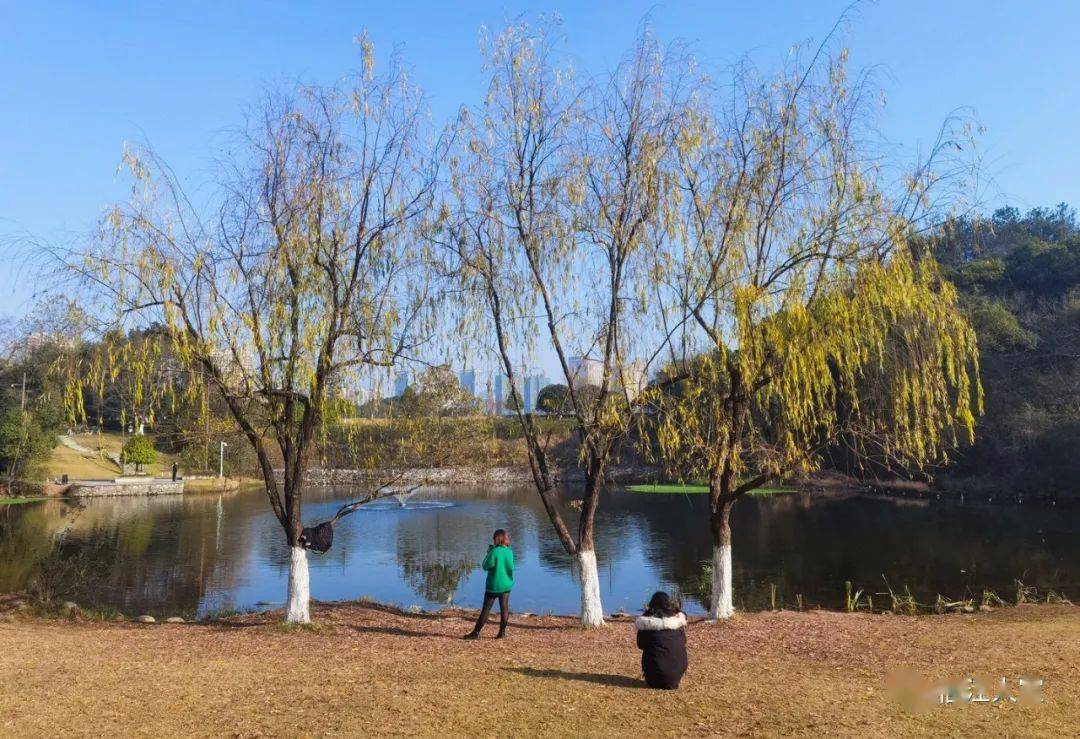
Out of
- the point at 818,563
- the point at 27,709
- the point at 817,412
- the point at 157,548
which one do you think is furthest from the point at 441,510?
the point at 27,709

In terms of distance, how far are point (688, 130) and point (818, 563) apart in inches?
505

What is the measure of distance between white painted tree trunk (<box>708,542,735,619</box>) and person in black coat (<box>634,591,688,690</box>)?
12.0ft

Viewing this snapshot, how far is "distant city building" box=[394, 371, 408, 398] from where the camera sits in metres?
9.32

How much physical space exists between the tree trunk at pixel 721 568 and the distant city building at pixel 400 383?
13.4ft

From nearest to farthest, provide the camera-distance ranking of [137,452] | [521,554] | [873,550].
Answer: [521,554] < [873,550] < [137,452]

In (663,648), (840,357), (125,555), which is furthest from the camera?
(125,555)

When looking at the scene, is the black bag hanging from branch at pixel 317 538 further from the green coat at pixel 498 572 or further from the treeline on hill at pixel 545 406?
the green coat at pixel 498 572

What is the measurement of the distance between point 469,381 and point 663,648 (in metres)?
4.67

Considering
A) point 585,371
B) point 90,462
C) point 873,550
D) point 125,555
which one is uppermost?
point 585,371

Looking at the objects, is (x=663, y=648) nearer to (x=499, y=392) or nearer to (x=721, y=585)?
(x=721, y=585)

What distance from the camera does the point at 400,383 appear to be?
939cm

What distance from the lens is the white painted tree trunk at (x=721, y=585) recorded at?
924 centimetres

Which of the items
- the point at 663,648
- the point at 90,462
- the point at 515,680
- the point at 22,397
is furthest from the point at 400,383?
the point at 90,462

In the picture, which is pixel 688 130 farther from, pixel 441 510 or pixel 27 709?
pixel 441 510
